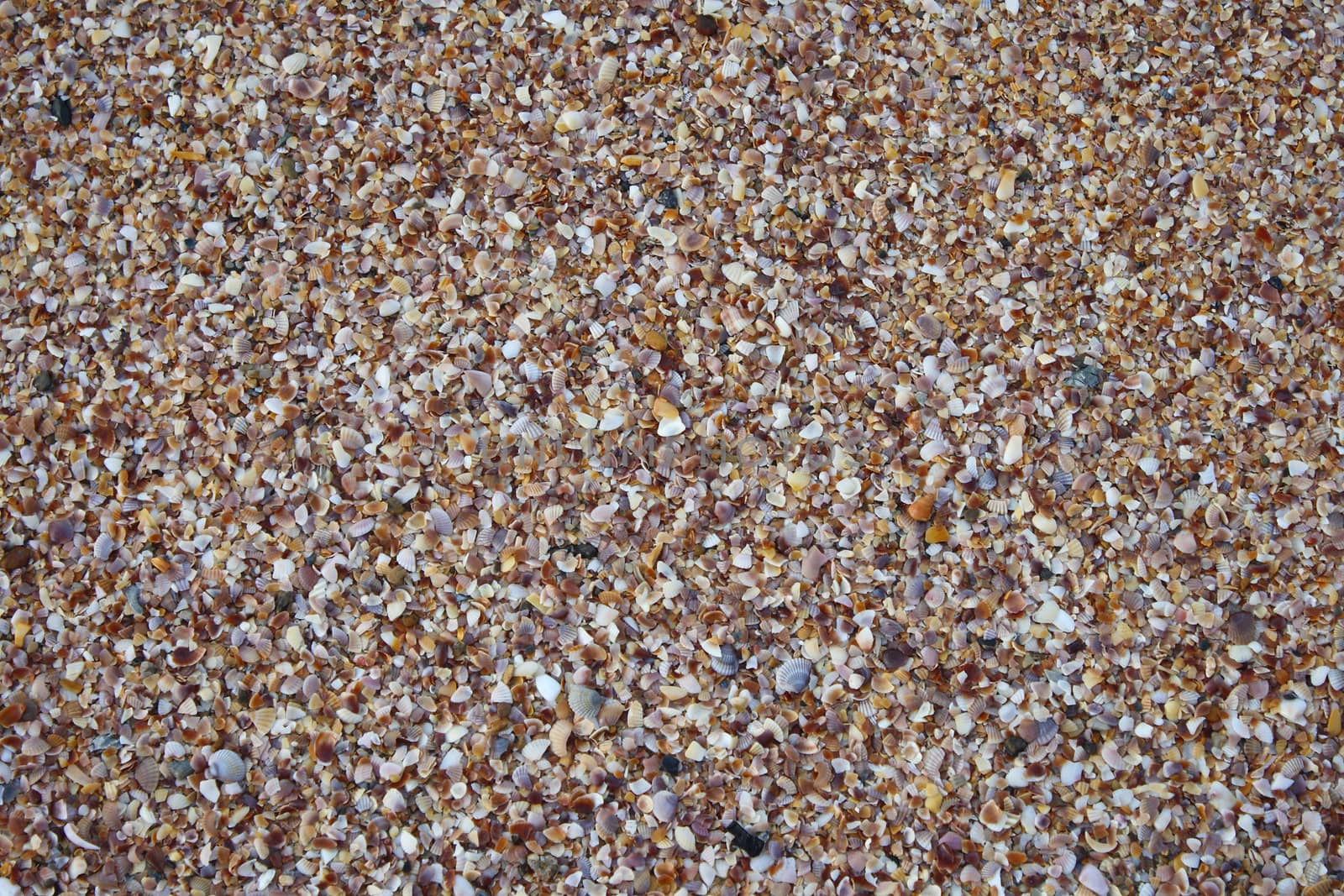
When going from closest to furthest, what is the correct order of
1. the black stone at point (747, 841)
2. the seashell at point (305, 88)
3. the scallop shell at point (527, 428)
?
the black stone at point (747, 841) < the scallop shell at point (527, 428) < the seashell at point (305, 88)

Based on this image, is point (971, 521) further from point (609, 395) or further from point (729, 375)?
point (609, 395)

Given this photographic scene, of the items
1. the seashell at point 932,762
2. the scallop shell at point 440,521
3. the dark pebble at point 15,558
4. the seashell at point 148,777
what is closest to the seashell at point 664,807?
the seashell at point 932,762

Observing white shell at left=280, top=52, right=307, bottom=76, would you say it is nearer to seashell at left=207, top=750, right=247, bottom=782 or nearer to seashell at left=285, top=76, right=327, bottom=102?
seashell at left=285, top=76, right=327, bottom=102

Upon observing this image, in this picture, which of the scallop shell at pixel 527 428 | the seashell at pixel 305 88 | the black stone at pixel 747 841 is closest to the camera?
the black stone at pixel 747 841

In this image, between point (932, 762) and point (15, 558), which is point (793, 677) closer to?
point (932, 762)

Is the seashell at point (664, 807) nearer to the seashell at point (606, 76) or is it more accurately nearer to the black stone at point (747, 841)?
the black stone at point (747, 841)

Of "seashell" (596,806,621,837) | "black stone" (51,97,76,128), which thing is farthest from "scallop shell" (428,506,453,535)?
"black stone" (51,97,76,128)

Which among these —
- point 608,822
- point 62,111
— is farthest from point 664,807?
point 62,111
